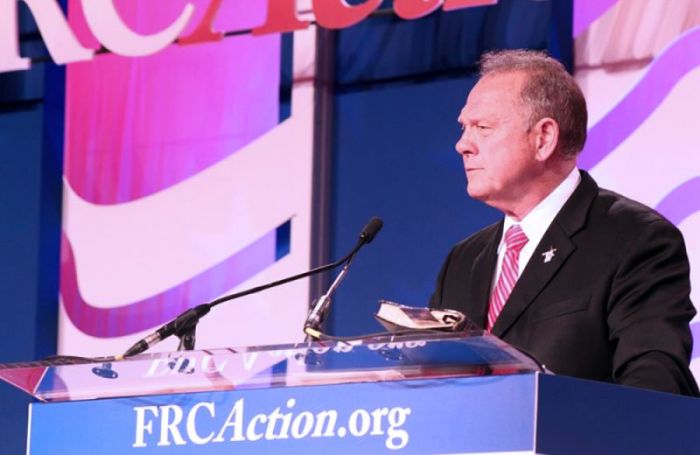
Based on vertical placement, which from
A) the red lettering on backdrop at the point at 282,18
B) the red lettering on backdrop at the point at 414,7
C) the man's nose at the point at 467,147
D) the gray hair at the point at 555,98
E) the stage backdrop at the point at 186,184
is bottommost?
the stage backdrop at the point at 186,184

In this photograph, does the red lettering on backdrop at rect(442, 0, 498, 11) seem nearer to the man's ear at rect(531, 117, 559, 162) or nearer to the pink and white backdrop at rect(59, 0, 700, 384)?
the pink and white backdrop at rect(59, 0, 700, 384)

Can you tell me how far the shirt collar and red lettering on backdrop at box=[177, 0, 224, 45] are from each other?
70.2 inches

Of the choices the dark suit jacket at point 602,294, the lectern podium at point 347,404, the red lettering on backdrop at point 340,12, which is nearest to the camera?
the lectern podium at point 347,404

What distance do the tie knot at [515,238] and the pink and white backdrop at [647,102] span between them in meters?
0.81

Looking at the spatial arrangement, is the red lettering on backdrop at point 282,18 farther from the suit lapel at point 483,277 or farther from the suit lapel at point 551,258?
the suit lapel at point 551,258

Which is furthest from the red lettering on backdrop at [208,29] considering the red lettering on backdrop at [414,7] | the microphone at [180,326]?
the microphone at [180,326]

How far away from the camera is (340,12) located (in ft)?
13.1

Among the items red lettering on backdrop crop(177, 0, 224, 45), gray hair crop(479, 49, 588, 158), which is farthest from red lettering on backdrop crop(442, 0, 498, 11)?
gray hair crop(479, 49, 588, 158)

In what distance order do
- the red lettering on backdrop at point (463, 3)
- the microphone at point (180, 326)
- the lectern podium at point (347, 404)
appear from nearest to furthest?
the lectern podium at point (347, 404), the microphone at point (180, 326), the red lettering on backdrop at point (463, 3)

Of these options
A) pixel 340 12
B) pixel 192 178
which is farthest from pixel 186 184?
pixel 340 12

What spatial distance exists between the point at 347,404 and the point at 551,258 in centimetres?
95

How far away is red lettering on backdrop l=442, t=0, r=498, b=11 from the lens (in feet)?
12.3

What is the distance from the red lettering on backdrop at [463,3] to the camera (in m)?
3.75

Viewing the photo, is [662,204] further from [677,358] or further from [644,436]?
[644,436]
